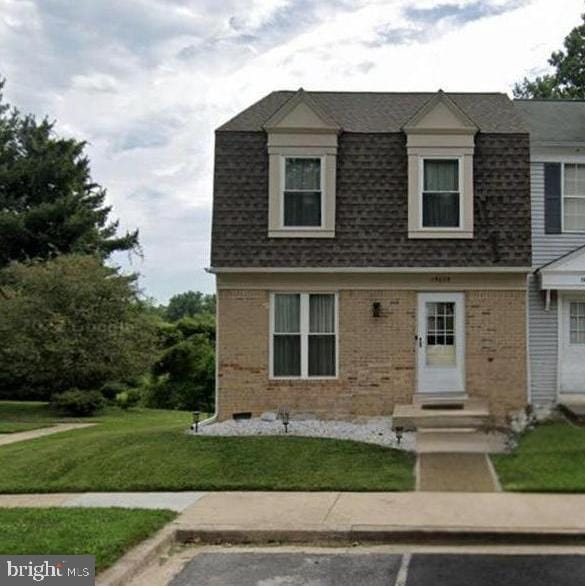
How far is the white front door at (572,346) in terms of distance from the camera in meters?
13.8

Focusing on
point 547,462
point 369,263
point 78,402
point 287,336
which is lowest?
point 78,402

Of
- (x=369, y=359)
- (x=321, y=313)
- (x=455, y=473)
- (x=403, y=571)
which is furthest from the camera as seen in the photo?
(x=321, y=313)

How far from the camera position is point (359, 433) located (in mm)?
11930

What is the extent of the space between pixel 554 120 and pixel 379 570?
40.7ft

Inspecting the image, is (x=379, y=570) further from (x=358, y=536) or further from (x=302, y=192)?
(x=302, y=192)

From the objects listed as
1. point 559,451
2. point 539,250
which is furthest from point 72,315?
point 559,451

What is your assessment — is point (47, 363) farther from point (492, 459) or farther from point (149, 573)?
point (149, 573)

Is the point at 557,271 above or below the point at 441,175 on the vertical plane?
below

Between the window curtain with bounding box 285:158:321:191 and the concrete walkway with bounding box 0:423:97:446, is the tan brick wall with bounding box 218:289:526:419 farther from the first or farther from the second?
the concrete walkway with bounding box 0:423:97:446

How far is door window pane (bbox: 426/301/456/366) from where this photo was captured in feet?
43.5

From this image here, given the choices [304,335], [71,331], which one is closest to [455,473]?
[304,335]

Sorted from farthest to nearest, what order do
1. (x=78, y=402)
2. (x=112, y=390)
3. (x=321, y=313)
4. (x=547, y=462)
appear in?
(x=112, y=390), (x=78, y=402), (x=321, y=313), (x=547, y=462)

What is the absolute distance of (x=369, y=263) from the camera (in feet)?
43.5

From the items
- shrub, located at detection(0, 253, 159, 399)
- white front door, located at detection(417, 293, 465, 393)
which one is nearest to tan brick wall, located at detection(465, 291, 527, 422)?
white front door, located at detection(417, 293, 465, 393)
